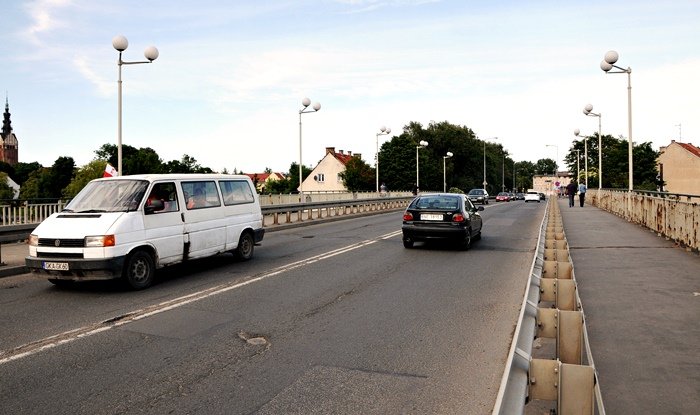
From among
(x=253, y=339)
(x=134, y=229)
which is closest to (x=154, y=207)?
(x=134, y=229)

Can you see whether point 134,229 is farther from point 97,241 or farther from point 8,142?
point 8,142

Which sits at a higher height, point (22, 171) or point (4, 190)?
point (22, 171)

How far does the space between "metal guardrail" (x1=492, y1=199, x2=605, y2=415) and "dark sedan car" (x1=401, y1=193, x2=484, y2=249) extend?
6.84 metres

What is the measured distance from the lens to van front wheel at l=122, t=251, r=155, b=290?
8.27 meters

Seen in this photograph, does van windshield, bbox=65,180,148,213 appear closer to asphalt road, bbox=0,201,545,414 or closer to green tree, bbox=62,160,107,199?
asphalt road, bbox=0,201,545,414

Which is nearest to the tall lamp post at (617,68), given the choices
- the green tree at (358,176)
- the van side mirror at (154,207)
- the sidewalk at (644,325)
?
the sidewalk at (644,325)

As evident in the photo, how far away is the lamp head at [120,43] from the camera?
16.7m

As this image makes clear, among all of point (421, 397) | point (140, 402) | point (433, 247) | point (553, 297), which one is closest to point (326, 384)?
point (421, 397)

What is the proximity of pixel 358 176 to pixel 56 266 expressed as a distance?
73777 millimetres

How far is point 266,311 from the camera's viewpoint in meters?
6.96

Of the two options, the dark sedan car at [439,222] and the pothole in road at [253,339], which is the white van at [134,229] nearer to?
the pothole in road at [253,339]

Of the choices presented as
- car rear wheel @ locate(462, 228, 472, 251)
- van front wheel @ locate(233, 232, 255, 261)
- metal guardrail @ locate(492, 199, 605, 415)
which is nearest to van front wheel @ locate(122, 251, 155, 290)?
van front wheel @ locate(233, 232, 255, 261)

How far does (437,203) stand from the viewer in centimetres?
1427

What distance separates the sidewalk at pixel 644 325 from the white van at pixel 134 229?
636 centimetres
